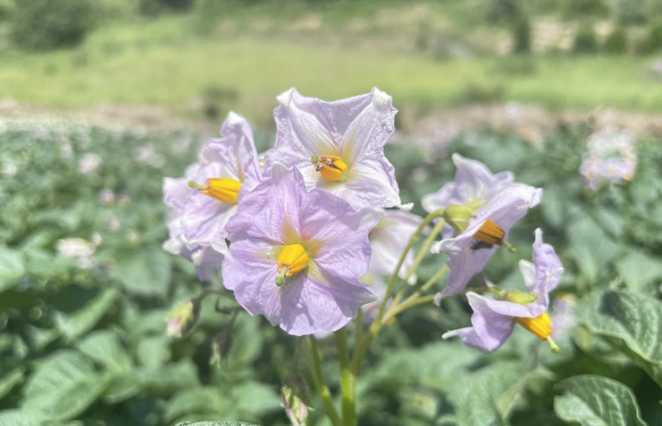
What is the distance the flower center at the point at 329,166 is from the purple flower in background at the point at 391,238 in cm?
23

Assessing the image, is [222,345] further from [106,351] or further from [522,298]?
[106,351]

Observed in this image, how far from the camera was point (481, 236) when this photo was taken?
0.86m

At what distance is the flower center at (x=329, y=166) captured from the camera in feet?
2.82

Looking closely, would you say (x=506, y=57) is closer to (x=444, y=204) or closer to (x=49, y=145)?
(x=49, y=145)

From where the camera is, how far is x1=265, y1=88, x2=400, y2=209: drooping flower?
861 mm

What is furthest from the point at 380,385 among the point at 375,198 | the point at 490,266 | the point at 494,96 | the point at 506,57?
the point at 506,57

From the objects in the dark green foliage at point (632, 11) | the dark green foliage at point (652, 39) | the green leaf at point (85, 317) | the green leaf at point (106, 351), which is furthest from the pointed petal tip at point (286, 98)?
the dark green foliage at point (652, 39)

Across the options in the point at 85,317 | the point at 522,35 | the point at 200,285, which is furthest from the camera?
the point at 522,35

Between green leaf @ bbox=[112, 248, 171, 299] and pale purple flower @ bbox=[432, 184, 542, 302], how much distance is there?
136 cm

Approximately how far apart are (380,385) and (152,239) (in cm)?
114

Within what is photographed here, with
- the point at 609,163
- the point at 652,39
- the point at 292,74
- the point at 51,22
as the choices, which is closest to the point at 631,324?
the point at 609,163

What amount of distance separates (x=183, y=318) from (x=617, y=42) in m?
Result: 16.2

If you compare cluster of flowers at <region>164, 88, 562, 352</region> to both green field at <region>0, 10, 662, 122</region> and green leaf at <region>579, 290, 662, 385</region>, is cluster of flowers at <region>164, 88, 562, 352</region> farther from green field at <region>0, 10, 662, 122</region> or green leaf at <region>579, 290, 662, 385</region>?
green field at <region>0, 10, 662, 122</region>

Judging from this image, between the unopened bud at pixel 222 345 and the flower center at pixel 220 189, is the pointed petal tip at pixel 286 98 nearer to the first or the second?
the flower center at pixel 220 189
